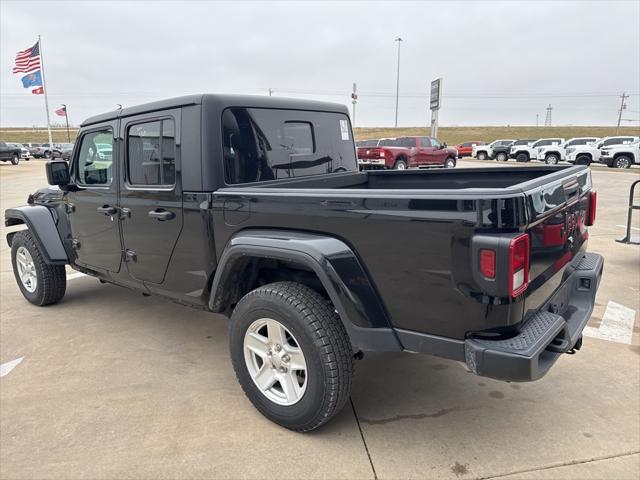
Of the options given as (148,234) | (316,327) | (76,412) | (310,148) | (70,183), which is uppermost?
(310,148)

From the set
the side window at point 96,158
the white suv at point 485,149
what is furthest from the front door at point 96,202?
the white suv at point 485,149

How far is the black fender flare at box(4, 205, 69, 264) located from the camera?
14.0 feet

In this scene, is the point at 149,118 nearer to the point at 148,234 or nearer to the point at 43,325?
the point at 148,234

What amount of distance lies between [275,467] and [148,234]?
1.76 metres

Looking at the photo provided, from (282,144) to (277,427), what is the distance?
1.82 m

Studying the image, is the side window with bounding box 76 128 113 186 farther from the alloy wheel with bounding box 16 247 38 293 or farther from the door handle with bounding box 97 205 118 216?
the alloy wheel with bounding box 16 247 38 293

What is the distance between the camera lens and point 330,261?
7.29 feet

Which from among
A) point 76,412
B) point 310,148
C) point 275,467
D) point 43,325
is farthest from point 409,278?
point 43,325

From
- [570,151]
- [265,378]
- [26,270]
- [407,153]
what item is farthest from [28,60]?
[265,378]

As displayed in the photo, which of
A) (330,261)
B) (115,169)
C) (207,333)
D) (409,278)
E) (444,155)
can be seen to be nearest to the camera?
(409,278)

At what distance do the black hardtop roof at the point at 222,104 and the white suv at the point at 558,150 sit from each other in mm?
27954

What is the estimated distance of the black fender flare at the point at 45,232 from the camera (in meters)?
4.25

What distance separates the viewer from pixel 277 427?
268 cm

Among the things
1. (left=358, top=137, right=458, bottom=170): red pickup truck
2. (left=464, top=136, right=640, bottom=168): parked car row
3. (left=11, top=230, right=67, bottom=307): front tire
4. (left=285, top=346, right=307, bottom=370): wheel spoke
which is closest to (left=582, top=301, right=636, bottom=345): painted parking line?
(left=285, top=346, right=307, bottom=370): wheel spoke
